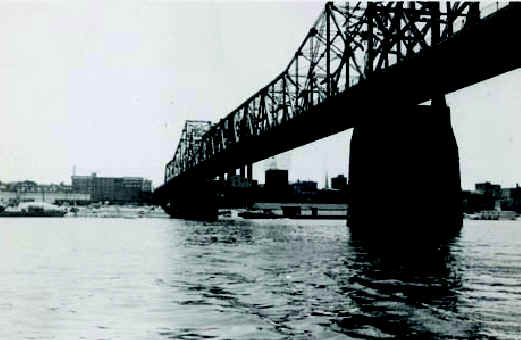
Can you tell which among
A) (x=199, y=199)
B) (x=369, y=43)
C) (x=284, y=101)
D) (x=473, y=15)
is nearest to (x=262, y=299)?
(x=473, y=15)

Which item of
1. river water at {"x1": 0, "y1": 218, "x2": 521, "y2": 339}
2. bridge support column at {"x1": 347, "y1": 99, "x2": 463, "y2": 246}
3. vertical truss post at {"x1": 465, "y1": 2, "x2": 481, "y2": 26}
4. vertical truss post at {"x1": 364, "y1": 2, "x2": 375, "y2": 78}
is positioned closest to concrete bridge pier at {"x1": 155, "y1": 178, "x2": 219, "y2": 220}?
bridge support column at {"x1": 347, "y1": 99, "x2": 463, "y2": 246}

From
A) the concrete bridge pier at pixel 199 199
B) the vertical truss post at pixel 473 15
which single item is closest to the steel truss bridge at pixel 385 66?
the vertical truss post at pixel 473 15

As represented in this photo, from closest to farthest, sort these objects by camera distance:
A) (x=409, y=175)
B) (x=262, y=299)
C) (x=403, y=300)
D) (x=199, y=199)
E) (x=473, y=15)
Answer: (x=403, y=300), (x=262, y=299), (x=473, y=15), (x=409, y=175), (x=199, y=199)

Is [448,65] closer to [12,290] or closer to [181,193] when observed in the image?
[12,290]

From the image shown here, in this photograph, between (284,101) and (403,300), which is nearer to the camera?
(403,300)

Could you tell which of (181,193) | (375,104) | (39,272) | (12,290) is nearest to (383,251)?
(375,104)

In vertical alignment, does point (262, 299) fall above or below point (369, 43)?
below

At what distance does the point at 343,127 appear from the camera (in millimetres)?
51281

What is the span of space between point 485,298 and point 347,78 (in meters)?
31.5

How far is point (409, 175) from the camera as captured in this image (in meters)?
47.0

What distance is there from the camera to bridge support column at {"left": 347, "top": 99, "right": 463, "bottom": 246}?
46875 mm

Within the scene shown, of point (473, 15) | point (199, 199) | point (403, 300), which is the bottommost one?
point (403, 300)

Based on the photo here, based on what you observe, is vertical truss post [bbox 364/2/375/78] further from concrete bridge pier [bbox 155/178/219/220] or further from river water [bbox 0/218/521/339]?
concrete bridge pier [bbox 155/178/219/220]

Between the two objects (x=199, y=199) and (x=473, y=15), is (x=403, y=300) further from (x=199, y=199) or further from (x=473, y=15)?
(x=199, y=199)
